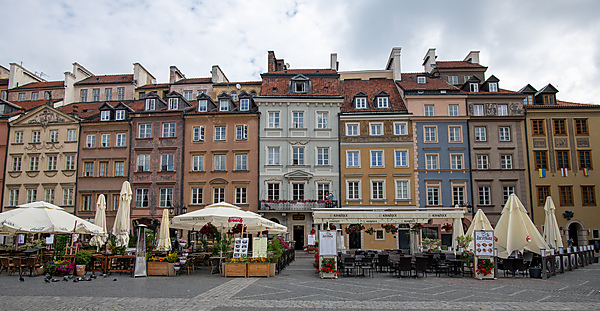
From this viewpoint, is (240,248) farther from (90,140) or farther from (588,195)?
(588,195)

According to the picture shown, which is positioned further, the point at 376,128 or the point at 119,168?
the point at 119,168

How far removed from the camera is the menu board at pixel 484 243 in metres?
18.0

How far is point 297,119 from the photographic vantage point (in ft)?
126

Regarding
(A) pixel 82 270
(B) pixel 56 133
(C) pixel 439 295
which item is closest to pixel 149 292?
(A) pixel 82 270

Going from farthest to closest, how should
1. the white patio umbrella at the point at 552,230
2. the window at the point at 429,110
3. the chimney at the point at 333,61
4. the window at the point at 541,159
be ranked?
the chimney at the point at 333,61 < the window at the point at 429,110 < the window at the point at 541,159 < the white patio umbrella at the point at 552,230

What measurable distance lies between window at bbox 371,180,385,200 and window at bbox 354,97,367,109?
6196mm

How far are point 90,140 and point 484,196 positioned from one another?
102 feet

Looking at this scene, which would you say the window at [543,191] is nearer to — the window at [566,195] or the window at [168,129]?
the window at [566,195]

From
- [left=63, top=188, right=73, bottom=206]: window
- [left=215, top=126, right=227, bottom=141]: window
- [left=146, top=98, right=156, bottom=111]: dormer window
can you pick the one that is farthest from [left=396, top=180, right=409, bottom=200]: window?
[left=63, top=188, right=73, bottom=206]: window

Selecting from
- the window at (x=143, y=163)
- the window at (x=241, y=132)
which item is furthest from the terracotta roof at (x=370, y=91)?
the window at (x=143, y=163)

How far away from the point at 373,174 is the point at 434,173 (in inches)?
180

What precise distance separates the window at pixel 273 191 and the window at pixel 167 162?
25.3 ft

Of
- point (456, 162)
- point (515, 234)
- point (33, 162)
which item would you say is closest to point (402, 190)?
point (456, 162)

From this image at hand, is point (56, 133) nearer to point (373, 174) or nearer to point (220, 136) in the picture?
point (220, 136)
